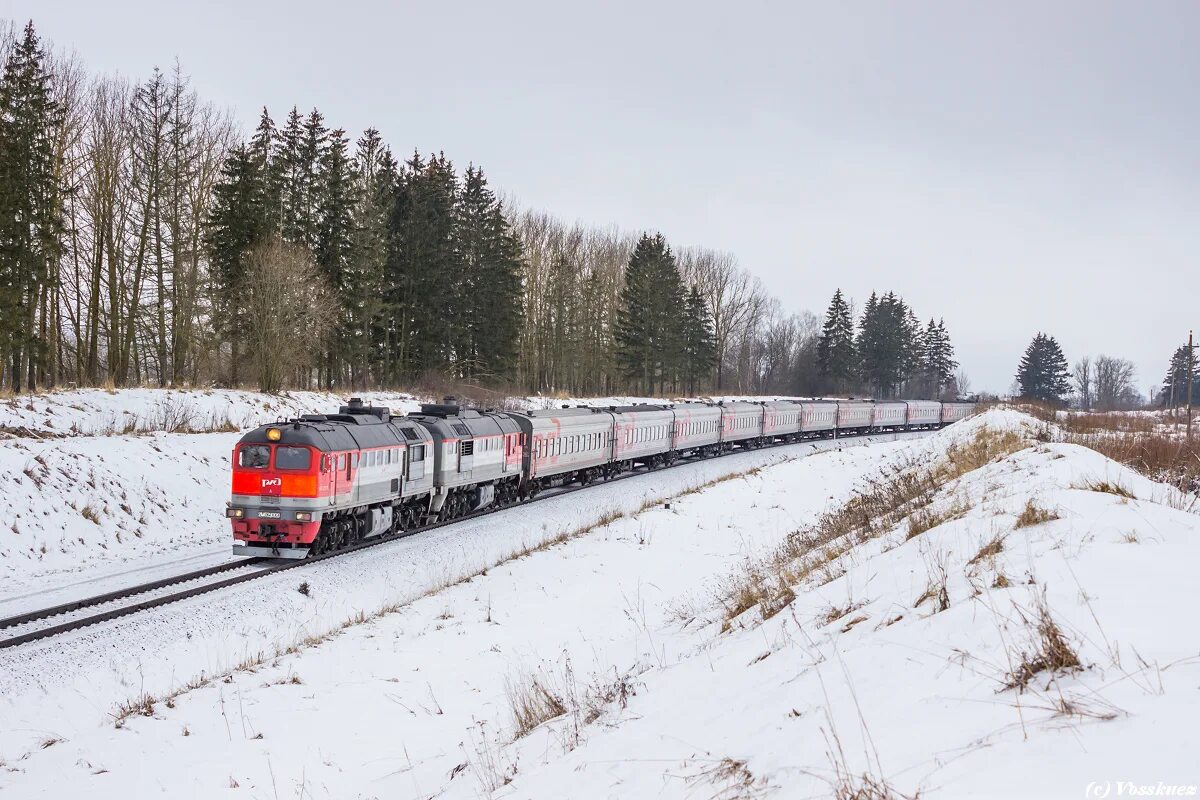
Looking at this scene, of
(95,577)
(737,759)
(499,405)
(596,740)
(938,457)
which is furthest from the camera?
(499,405)

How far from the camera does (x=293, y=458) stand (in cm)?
1903

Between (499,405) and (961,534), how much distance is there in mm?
44508

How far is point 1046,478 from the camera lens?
11.5 meters

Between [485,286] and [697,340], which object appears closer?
[485,286]

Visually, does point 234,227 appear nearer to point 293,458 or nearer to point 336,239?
point 336,239

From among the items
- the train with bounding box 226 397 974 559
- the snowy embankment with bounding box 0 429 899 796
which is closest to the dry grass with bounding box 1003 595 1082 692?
the snowy embankment with bounding box 0 429 899 796

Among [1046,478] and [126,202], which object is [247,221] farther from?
[1046,478]

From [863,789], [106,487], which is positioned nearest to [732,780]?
[863,789]

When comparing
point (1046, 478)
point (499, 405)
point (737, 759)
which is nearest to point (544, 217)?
point (499, 405)

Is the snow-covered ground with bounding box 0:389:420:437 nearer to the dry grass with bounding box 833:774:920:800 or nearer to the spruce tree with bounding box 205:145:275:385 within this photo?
the spruce tree with bounding box 205:145:275:385

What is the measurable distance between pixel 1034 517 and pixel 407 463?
17.3m

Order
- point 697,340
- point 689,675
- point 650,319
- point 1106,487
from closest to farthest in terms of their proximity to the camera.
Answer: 1. point 689,675
2. point 1106,487
3. point 650,319
4. point 697,340

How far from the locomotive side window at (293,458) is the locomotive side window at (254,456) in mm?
293

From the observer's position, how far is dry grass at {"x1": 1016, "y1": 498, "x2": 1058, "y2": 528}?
8.32m
